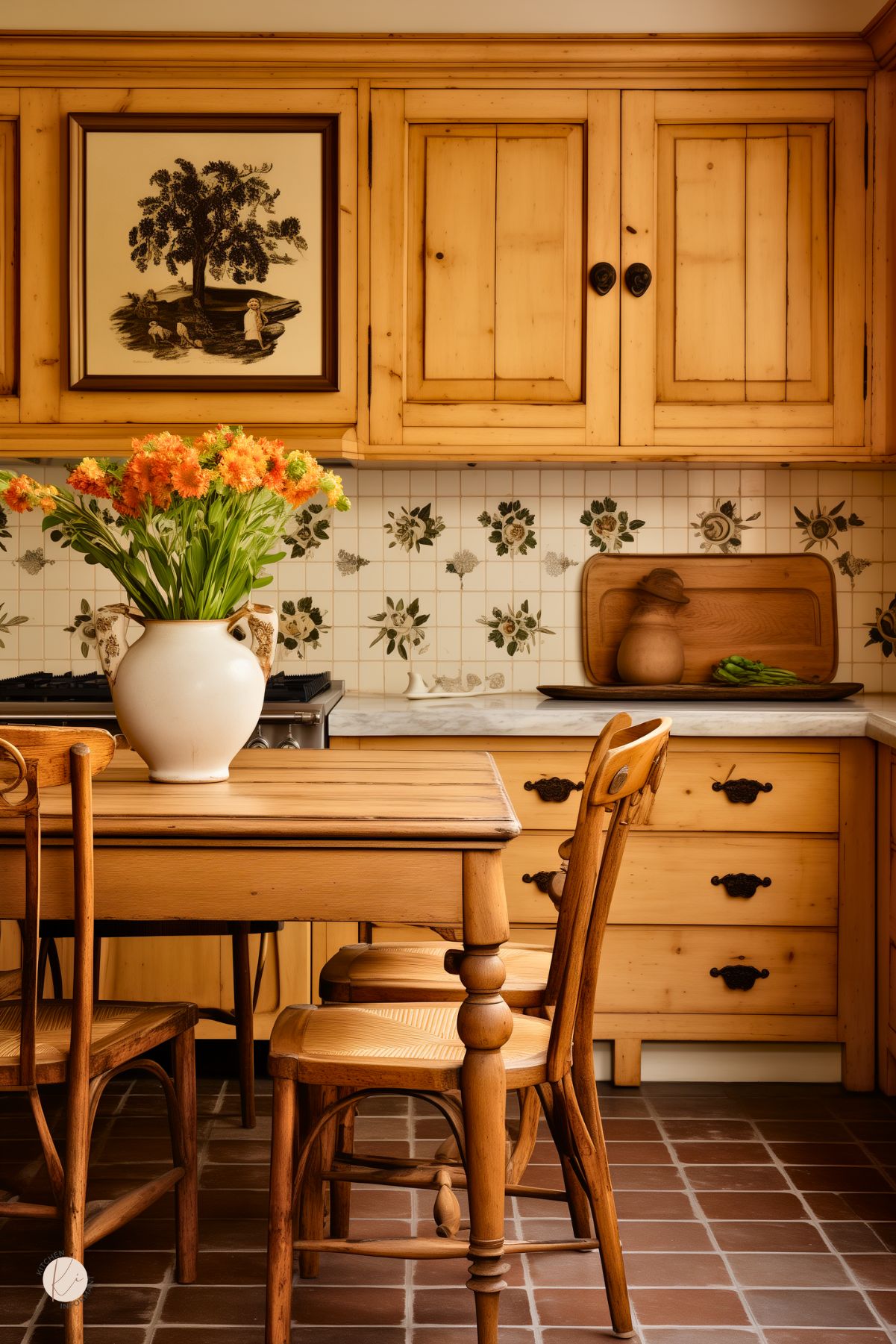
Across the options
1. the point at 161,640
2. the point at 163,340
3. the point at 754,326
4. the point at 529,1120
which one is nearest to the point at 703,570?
the point at 754,326

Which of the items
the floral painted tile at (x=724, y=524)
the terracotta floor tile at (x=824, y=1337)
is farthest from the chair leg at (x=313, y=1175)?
the floral painted tile at (x=724, y=524)

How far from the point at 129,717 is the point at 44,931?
0.88m

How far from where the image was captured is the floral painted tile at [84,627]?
3551mm

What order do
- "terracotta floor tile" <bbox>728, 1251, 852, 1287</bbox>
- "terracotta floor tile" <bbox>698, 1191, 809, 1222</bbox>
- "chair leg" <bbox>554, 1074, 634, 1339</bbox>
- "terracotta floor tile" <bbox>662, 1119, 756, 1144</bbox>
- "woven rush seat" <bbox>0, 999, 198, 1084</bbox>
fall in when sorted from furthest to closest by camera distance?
"terracotta floor tile" <bbox>662, 1119, 756, 1144</bbox>
"terracotta floor tile" <bbox>698, 1191, 809, 1222</bbox>
"terracotta floor tile" <bbox>728, 1251, 852, 1287</bbox>
"chair leg" <bbox>554, 1074, 634, 1339</bbox>
"woven rush seat" <bbox>0, 999, 198, 1084</bbox>

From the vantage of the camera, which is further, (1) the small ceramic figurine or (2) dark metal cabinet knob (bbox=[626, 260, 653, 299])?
(1) the small ceramic figurine

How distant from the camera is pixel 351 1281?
→ 2031 millimetres

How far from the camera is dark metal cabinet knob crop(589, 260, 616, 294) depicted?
3150 mm

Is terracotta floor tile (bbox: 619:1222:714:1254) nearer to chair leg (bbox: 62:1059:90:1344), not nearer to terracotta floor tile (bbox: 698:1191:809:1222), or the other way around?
terracotta floor tile (bbox: 698:1191:809:1222)

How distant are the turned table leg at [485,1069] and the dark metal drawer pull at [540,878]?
4.22 ft

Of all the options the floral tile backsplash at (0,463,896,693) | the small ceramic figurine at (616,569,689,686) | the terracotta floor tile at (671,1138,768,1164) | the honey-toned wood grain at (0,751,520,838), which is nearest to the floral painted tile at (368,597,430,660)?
the floral tile backsplash at (0,463,896,693)

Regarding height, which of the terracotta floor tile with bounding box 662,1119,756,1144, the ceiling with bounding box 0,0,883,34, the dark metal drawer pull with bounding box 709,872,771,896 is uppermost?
the ceiling with bounding box 0,0,883,34

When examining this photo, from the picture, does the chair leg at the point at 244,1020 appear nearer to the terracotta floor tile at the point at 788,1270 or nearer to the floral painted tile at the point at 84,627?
the terracotta floor tile at the point at 788,1270

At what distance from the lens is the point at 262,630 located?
6.61 ft

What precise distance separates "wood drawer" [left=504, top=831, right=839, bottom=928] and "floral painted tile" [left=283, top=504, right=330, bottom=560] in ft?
3.58
